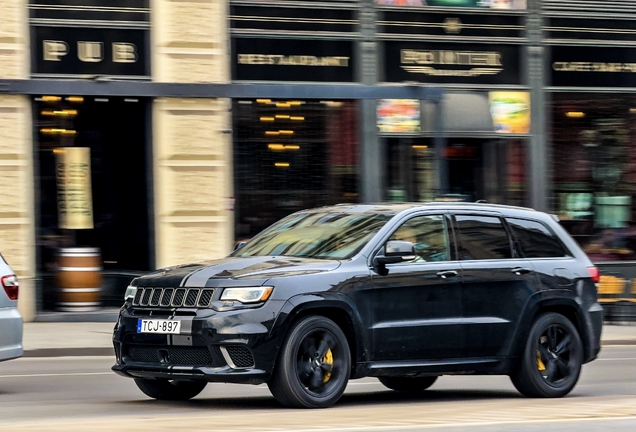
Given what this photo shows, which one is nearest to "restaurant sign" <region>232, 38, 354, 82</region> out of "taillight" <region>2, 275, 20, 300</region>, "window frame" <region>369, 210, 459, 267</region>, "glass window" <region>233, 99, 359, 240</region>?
"glass window" <region>233, 99, 359, 240</region>

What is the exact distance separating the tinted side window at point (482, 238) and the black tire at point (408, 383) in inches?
51.0

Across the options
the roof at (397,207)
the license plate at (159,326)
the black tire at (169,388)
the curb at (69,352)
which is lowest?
the curb at (69,352)

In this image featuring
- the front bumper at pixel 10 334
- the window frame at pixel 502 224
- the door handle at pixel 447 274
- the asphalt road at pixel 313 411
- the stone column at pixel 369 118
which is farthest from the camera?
the stone column at pixel 369 118

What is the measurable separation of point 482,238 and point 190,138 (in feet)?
29.1

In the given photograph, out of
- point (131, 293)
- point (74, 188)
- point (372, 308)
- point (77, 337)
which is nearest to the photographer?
point (372, 308)

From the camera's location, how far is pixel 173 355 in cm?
879

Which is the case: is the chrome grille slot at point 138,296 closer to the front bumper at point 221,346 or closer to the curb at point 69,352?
the front bumper at point 221,346

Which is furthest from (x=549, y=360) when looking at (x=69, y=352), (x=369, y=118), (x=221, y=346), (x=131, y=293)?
(x=369, y=118)

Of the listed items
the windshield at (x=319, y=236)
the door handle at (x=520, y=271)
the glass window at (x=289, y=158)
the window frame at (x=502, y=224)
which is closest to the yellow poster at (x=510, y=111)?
the glass window at (x=289, y=158)

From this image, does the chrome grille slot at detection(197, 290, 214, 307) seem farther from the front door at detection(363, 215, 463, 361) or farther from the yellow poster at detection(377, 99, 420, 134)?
the yellow poster at detection(377, 99, 420, 134)

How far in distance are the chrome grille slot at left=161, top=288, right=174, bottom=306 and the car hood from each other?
0.04m

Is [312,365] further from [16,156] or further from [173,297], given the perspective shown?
[16,156]

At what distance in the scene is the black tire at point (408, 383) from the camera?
10672 mm

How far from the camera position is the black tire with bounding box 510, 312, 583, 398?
10016 mm
